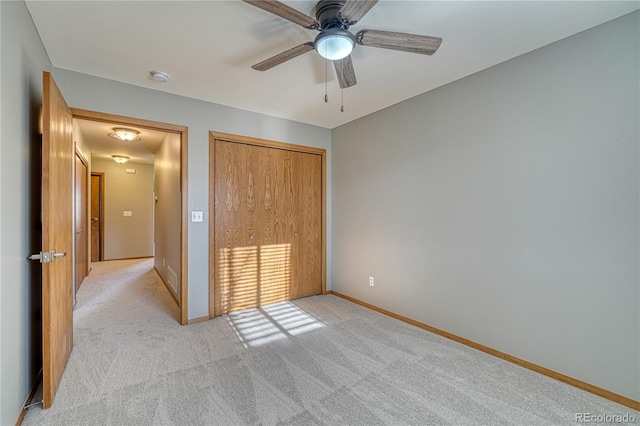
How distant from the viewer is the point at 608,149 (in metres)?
1.88

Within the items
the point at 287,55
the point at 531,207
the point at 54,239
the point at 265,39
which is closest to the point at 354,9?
the point at 287,55

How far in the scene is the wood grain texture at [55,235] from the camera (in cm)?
174

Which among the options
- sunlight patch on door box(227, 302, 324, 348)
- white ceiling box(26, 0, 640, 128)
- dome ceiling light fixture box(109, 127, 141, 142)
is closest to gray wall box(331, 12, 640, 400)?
white ceiling box(26, 0, 640, 128)

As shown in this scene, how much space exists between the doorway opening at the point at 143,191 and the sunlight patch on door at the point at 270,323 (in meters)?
0.64

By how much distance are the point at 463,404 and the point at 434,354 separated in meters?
0.63

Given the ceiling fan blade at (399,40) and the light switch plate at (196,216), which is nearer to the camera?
the ceiling fan blade at (399,40)

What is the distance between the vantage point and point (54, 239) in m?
1.88

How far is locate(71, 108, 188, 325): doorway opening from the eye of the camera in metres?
3.07

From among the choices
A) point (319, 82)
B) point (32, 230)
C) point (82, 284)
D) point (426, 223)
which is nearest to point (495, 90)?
point (426, 223)

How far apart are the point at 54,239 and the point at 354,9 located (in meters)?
2.33

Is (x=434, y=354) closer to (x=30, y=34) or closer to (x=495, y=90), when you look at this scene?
(x=495, y=90)

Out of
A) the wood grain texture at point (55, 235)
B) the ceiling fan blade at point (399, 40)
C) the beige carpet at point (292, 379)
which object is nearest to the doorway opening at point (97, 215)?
the beige carpet at point (292, 379)

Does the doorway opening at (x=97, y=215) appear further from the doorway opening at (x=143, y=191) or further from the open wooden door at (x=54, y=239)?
the open wooden door at (x=54, y=239)

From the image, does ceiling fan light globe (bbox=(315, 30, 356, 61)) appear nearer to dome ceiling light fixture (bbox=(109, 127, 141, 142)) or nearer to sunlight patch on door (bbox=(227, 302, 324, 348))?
sunlight patch on door (bbox=(227, 302, 324, 348))
